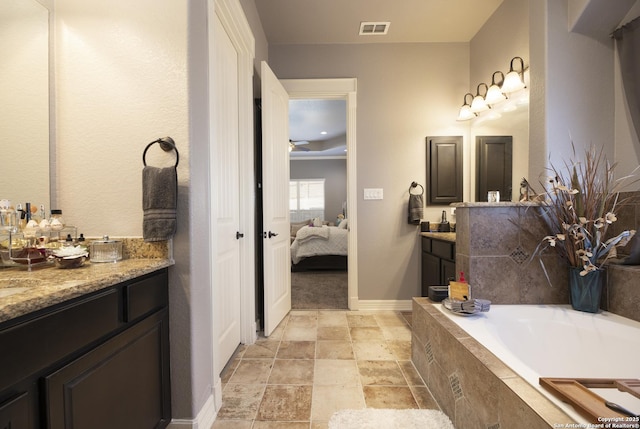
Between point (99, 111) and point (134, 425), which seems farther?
point (99, 111)

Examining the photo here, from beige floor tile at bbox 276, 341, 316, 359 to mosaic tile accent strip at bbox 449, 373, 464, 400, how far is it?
100cm

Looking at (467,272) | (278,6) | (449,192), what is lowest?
(467,272)

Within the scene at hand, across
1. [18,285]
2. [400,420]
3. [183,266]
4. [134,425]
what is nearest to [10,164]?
[18,285]

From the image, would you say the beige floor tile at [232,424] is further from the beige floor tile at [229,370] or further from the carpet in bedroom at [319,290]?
the carpet in bedroom at [319,290]

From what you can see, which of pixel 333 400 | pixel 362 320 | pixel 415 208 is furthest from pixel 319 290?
pixel 333 400

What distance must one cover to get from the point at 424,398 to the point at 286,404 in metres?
0.78

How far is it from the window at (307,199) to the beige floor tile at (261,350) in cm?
649

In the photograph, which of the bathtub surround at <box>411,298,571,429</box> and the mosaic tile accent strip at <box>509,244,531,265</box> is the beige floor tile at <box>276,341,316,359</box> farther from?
the mosaic tile accent strip at <box>509,244,531,265</box>

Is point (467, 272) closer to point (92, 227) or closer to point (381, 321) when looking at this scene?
point (381, 321)

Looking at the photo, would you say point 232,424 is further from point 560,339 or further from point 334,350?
point 560,339

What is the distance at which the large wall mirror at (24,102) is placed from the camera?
1.16 metres

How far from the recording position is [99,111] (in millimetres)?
1279

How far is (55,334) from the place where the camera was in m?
0.74

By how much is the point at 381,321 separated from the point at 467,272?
1209 mm
